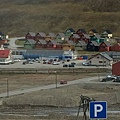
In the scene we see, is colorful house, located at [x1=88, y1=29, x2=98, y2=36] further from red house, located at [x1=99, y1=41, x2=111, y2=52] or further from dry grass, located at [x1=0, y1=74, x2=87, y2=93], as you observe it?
dry grass, located at [x1=0, y1=74, x2=87, y2=93]

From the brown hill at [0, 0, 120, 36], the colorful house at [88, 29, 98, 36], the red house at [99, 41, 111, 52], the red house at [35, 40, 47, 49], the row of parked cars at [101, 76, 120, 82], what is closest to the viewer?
the row of parked cars at [101, 76, 120, 82]

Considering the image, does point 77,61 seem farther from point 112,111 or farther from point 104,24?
point 104,24

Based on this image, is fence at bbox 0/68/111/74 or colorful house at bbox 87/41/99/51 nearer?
fence at bbox 0/68/111/74

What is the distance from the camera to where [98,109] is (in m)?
7.22

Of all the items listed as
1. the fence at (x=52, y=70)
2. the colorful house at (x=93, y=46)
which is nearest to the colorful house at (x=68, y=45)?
the colorful house at (x=93, y=46)

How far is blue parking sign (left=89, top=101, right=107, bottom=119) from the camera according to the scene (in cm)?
716

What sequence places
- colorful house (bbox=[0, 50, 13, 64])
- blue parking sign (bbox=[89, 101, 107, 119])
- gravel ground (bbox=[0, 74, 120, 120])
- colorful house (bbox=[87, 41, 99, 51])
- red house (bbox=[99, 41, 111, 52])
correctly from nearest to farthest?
blue parking sign (bbox=[89, 101, 107, 119]), gravel ground (bbox=[0, 74, 120, 120]), colorful house (bbox=[0, 50, 13, 64]), red house (bbox=[99, 41, 111, 52]), colorful house (bbox=[87, 41, 99, 51])

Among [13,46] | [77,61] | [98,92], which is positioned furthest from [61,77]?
[13,46]

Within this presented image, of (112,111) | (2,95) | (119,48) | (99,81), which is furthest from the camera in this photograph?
(119,48)

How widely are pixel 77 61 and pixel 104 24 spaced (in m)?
23.3

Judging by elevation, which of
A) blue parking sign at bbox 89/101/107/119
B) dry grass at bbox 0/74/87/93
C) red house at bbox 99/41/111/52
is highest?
red house at bbox 99/41/111/52

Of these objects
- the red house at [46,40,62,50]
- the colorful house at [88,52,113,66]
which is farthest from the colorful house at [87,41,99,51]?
the colorful house at [88,52,113,66]

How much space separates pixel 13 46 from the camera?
46.0m

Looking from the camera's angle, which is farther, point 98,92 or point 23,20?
point 23,20
